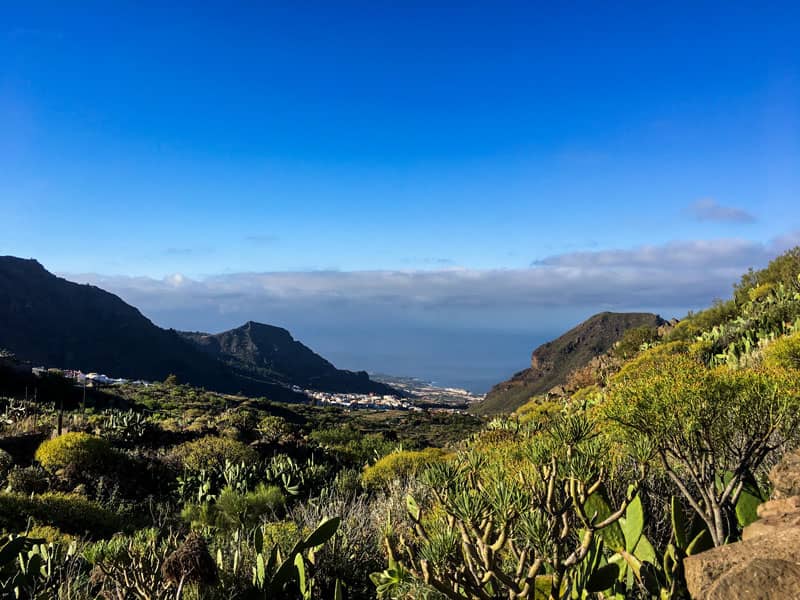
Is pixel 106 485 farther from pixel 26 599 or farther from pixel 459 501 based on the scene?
pixel 459 501

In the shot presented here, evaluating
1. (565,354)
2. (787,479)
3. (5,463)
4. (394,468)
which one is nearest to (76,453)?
(5,463)

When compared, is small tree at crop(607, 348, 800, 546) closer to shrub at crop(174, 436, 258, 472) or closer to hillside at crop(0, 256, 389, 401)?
shrub at crop(174, 436, 258, 472)

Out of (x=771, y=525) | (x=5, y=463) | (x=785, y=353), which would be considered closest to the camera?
(x=771, y=525)

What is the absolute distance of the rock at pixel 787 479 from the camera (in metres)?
3.91

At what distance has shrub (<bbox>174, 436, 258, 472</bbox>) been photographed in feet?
39.7

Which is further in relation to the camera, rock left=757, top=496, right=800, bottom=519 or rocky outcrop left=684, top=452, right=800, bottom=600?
rock left=757, top=496, right=800, bottom=519

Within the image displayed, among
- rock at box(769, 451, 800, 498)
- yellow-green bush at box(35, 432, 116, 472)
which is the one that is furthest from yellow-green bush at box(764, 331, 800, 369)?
yellow-green bush at box(35, 432, 116, 472)

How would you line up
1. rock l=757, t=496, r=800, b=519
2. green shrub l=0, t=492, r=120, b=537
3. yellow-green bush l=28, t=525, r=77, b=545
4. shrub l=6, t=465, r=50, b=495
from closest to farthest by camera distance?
rock l=757, t=496, r=800, b=519, yellow-green bush l=28, t=525, r=77, b=545, green shrub l=0, t=492, r=120, b=537, shrub l=6, t=465, r=50, b=495

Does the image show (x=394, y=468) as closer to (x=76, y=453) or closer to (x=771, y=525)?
(x=76, y=453)

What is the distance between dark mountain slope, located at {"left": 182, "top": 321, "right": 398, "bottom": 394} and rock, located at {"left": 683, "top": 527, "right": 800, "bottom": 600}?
315 feet

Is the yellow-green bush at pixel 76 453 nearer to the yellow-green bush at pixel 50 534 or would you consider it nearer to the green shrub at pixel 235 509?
the green shrub at pixel 235 509

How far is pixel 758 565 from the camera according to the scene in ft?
9.25

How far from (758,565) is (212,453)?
12.3m

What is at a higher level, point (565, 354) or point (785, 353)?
point (785, 353)
